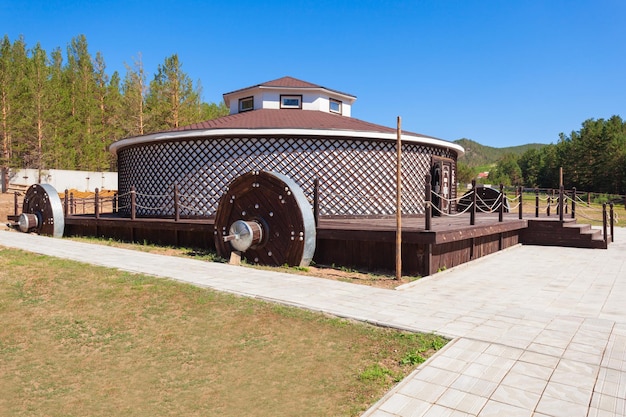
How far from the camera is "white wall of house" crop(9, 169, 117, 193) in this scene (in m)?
29.5

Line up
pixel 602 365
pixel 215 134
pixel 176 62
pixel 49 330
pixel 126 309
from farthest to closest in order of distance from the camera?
pixel 176 62 → pixel 215 134 → pixel 126 309 → pixel 49 330 → pixel 602 365

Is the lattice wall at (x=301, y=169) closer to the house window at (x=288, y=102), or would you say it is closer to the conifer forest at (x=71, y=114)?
the house window at (x=288, y=102)

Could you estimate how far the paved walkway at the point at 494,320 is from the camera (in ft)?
8.77

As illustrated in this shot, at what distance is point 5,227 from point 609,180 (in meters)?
52.4

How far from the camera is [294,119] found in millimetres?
12727

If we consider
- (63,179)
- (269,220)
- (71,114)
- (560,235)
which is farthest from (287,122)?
(71,114)

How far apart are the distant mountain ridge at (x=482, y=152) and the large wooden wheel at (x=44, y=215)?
173 m

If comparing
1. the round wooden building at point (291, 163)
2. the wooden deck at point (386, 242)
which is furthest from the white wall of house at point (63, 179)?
the wooden deck at point (386, 242)

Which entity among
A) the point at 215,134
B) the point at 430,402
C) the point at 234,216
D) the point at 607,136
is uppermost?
the point at 607,136

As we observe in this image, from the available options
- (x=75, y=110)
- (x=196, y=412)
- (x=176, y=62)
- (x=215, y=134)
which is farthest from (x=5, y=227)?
(x=75, y=110)

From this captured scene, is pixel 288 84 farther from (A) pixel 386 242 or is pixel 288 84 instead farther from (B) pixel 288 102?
(A) pixel 386 242

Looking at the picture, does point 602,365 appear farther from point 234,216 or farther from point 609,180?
point 609,180

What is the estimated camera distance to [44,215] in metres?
12.0

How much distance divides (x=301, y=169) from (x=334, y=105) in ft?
18.9
